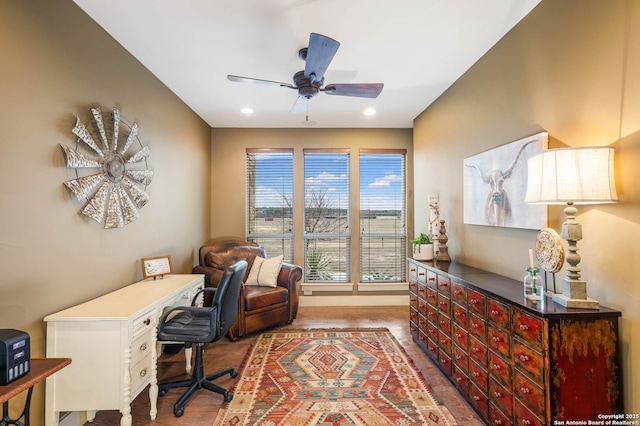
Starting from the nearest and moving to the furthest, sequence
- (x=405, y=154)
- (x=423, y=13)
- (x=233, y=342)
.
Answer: (x=423, y=13)
(x=233, y=342)
(x=405, y=154)

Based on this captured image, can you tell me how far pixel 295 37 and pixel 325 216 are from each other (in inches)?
113

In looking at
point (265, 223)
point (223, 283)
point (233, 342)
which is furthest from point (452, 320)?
point (265, 223)

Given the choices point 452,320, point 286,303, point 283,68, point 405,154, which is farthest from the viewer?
point 405,154

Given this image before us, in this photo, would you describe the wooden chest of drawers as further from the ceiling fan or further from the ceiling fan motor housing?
the ceiling fan motor housing

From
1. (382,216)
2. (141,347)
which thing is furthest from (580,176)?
(382,216)

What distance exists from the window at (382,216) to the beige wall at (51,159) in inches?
124

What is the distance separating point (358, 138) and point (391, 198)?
3.67 feet

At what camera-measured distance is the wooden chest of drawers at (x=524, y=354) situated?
1450 mm

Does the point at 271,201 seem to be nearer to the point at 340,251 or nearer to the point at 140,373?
the point at 340,251

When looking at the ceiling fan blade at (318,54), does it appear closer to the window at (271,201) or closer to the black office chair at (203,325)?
the black office chair at (203,325)

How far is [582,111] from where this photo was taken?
1.71 meters

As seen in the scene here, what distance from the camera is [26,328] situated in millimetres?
1666

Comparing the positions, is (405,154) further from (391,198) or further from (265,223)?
(265,223)

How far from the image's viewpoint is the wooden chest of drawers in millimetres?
1450
